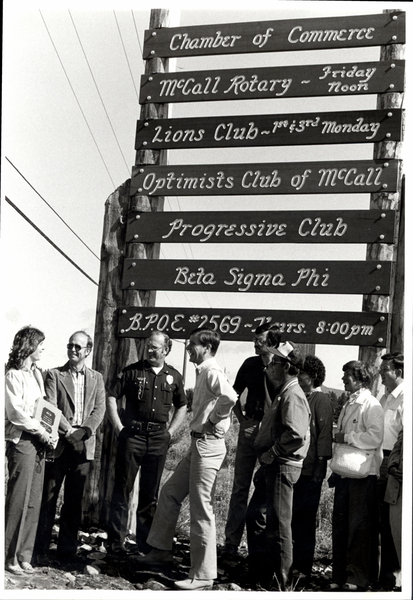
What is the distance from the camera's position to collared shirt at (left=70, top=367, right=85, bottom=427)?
4809mm

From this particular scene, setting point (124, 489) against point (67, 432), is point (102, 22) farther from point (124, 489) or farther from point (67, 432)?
point (124, 489)

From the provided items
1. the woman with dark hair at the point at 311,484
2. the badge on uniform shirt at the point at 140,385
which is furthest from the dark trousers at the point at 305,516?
the badge on uniform shirt at the point at 140,385

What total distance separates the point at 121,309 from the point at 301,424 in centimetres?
189

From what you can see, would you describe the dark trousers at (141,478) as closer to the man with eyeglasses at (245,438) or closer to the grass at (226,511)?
the grass at (226,511)

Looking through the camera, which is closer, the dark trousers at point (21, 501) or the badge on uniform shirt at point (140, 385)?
the dark trousers at point (21, 501)

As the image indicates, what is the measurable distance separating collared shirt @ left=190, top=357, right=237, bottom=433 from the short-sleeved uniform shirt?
383mm

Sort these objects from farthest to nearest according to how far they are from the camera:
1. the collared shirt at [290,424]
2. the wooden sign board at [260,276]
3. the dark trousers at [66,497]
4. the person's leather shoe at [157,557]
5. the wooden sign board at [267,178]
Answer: the wooden sign board at [267,178], the wooden sign board at [260,276], the dark trousers at [66,497], the person's leather shoe at [157,557], the collared shirt at [290,424]

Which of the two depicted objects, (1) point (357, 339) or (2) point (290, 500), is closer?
(2) point (290, 500)

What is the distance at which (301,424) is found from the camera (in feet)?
14.0

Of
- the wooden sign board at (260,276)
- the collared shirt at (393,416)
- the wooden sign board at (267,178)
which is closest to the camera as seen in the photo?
the collared shirt at (393,416)

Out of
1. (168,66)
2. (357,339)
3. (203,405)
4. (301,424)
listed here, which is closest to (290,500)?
(301,424)

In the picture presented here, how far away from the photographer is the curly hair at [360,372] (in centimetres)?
450

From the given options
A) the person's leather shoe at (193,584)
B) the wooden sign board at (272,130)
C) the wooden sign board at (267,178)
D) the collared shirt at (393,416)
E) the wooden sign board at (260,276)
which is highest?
the wooden sign board at (272,130)

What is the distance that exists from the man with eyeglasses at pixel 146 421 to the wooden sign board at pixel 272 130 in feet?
5.58
